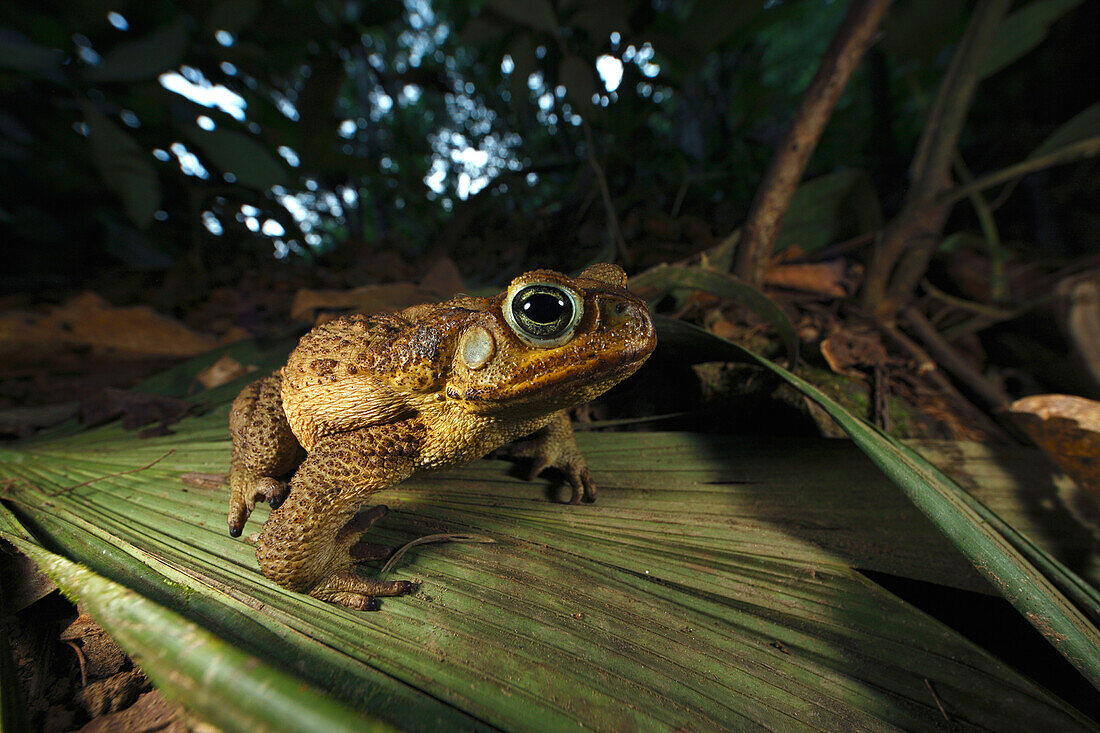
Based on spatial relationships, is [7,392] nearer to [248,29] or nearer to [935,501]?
[248,29]

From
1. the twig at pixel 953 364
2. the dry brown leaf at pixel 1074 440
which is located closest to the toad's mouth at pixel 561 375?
the dry brown leaf at pixel 1074 440

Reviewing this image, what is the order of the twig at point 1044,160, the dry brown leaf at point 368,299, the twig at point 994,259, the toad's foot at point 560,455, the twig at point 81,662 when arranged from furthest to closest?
the twig at point 994,259
the dry brown leaf at point 368,299
the twig at point 1044,160
the toad's foot at point 560,455
the twig at point 81,662

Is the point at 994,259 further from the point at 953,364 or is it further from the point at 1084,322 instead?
the point at 953,364

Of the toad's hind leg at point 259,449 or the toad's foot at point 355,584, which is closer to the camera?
the toad's foot at point 355,584

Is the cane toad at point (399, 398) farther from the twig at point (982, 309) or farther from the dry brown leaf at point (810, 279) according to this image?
the twig at point (982, 309)

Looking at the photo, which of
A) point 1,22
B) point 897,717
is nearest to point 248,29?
point 1,22

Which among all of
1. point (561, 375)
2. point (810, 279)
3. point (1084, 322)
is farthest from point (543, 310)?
point (1084, 322)
